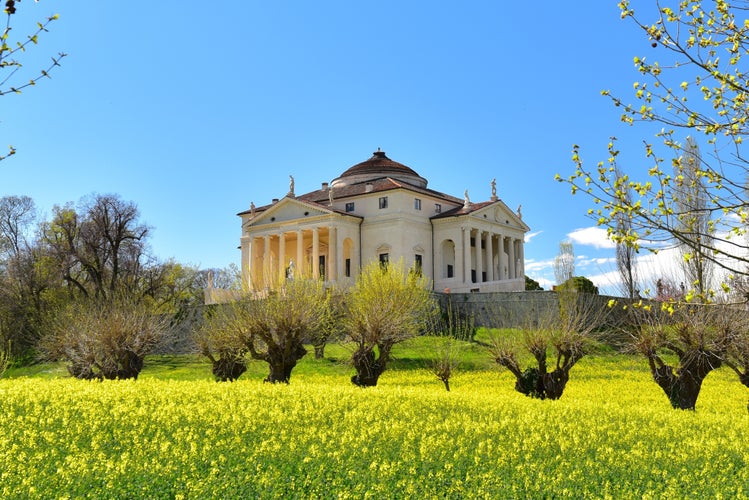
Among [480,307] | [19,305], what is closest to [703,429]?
[480,307]

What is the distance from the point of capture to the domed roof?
79.0m

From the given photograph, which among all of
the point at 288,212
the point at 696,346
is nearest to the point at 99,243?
the point at 288,212

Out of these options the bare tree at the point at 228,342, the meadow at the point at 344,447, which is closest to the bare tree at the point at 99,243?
the bare tree at the point at 228,342

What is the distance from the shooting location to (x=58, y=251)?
6312 cm

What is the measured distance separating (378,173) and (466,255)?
16.8 meters

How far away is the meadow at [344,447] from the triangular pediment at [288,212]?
158ft

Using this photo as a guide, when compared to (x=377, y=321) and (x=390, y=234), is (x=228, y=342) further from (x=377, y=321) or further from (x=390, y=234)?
(x=390, y=234)

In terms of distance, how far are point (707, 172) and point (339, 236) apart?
58078 mm

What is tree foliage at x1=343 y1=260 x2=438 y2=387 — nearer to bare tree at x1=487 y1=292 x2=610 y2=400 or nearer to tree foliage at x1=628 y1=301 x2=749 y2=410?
bare tree at x1=487 y1=292 x2=610 y2=400

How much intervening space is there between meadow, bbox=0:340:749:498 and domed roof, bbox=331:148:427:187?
59.3 m

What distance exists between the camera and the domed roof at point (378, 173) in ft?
259

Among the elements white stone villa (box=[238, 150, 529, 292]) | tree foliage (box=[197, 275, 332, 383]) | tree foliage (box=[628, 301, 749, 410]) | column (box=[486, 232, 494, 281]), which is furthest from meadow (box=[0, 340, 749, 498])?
column (box=[486, 232, 494, 281])

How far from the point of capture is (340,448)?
12625 mm

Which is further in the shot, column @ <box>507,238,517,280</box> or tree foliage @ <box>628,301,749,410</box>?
column @ <box>507,238,517,280</box>
